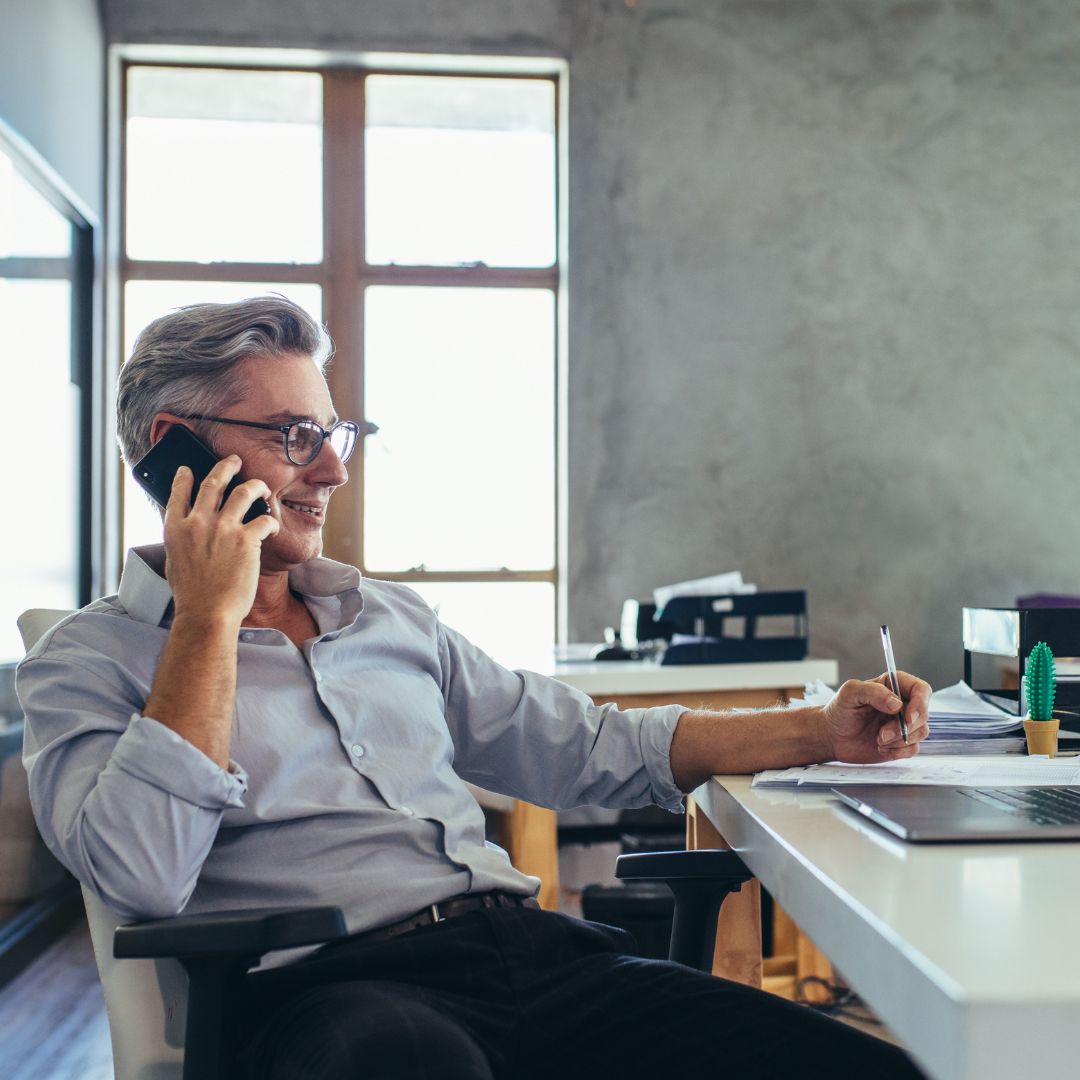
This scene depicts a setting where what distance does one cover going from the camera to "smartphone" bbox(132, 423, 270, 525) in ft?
4.26

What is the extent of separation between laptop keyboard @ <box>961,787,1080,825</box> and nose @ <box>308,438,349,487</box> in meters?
0.80

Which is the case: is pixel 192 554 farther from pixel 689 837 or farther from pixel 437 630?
pixel 689 837

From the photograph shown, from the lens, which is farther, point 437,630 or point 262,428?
point 437,630

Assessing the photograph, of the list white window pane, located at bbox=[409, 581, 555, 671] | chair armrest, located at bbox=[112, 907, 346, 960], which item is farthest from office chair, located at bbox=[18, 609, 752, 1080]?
white window pane, located at bbox=[409, 581, 555, 671]

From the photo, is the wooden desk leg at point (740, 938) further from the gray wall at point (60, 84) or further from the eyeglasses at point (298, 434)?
the gray wall at point (60, 84)

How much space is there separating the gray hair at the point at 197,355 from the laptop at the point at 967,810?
0.83 m

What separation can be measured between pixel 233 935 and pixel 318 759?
0.36m

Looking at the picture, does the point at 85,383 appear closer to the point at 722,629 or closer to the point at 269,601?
the point at 722,629

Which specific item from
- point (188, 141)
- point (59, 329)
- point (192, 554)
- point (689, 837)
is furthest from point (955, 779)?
point (188, 141)

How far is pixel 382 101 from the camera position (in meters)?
4.32

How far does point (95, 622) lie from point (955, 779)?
90 cm

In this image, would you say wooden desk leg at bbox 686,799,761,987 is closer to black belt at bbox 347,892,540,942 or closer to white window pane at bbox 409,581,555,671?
black belt at bbox 347,892,540,942

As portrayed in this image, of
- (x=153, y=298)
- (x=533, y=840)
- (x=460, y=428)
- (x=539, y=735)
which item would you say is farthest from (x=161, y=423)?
(x=153, y=298)

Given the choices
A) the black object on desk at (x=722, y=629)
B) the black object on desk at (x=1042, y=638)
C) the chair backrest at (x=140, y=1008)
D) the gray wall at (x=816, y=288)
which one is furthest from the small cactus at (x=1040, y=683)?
Answer: the gray wall at (x=816, y=288)
